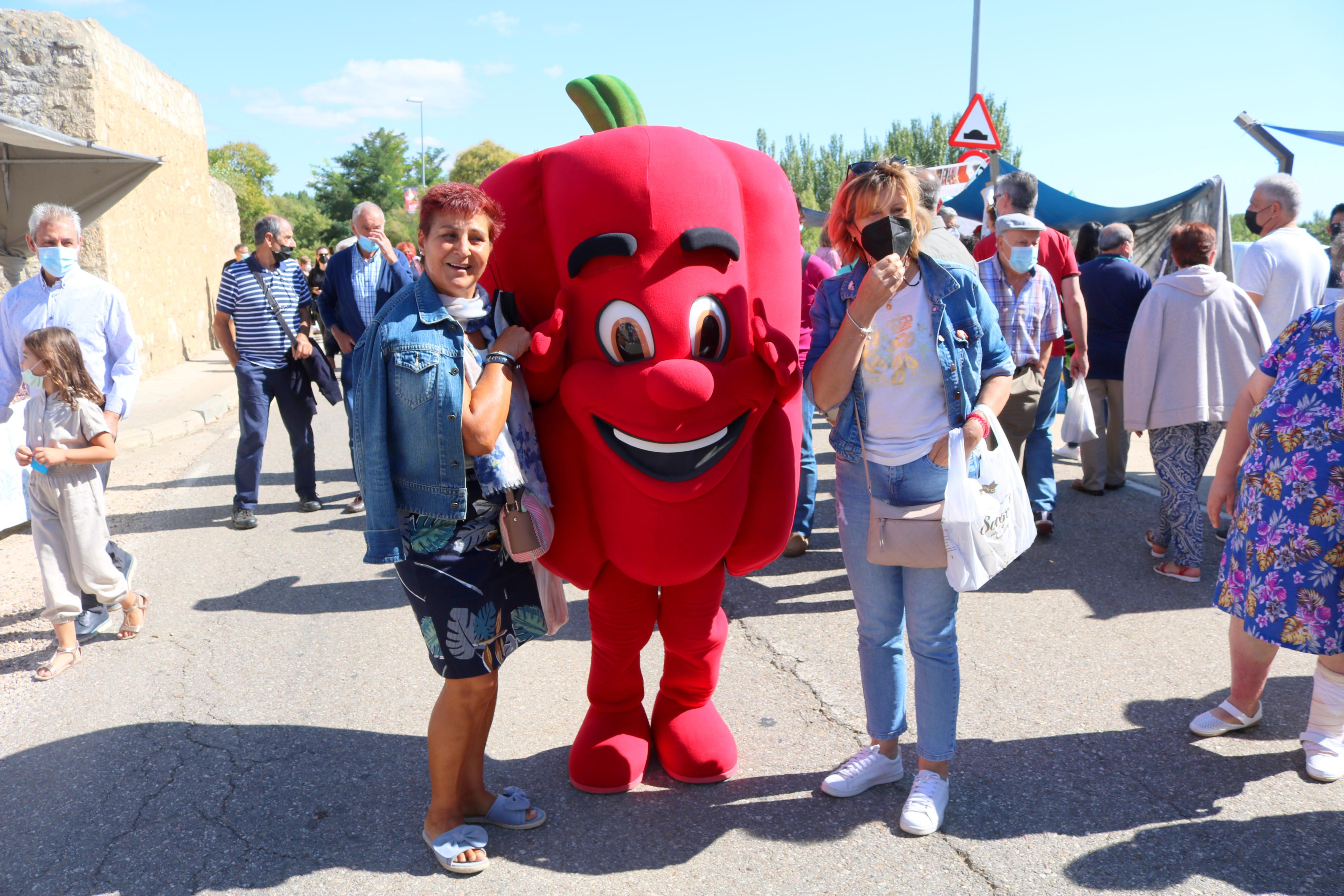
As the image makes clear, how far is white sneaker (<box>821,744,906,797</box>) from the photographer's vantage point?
2842mm

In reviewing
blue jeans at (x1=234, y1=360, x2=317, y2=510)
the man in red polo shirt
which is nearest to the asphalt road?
the man in red polo shirt

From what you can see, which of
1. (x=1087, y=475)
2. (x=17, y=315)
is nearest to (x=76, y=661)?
(x=17, y=315)

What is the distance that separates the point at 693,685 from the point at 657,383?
1135 millimetres

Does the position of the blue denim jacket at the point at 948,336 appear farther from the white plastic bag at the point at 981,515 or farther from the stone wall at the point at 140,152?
the stone wall at the point at 140,152

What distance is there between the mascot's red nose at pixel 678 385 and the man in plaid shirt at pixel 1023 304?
3114 mm

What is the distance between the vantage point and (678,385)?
2395 mm

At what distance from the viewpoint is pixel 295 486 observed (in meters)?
6.76

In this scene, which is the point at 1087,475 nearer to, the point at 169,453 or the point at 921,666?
the point at 921,666

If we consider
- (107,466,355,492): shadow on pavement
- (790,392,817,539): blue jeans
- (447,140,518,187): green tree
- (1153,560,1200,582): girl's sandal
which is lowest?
(1153,560,1200,582): girl's sandal

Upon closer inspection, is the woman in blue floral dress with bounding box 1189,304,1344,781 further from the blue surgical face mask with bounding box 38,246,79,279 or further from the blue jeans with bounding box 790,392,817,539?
the blue surgical face mask with bounding box 38,246,79,279

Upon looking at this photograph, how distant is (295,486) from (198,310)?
11.0 metres

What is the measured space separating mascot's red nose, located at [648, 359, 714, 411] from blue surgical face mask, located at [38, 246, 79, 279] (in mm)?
3395

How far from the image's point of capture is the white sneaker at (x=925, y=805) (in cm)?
264

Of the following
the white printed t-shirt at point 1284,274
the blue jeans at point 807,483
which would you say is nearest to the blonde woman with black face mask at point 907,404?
the blue jeans at point 807,483
